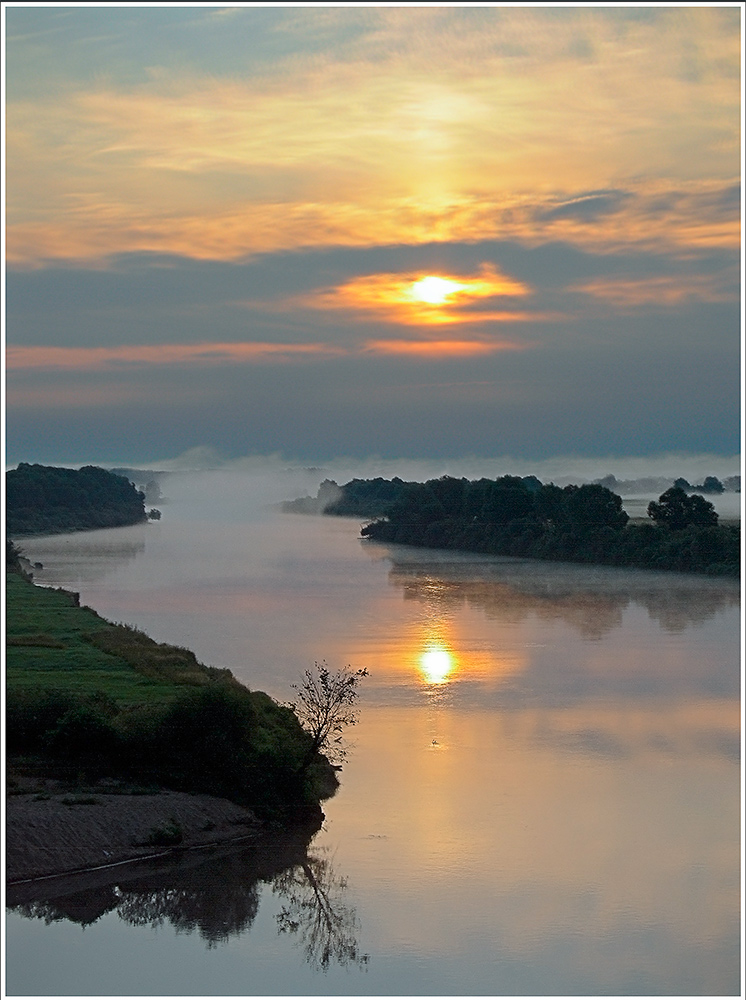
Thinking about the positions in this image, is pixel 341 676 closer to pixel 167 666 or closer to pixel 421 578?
pixel 167 666

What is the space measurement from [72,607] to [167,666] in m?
3.07

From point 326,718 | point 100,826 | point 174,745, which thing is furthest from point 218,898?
point 326,718

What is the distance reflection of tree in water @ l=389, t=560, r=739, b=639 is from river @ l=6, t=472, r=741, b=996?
94 mm

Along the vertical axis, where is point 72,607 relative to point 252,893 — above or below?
above

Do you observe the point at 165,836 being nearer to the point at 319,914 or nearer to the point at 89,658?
the point at 319,914

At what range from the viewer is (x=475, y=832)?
19.5 feet

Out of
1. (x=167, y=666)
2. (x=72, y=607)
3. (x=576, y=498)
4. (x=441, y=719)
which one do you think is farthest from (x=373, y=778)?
(x=576, y=498)

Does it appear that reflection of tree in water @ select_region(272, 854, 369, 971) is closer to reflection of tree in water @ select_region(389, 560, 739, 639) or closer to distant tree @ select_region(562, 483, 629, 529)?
reflection of tree in water @ select_region(389, 560, 739, 639)

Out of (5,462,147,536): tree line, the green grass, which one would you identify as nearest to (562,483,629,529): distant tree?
(5,462,147,536): tree line

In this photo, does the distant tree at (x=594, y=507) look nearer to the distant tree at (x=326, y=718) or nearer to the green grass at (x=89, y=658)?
the green grass at (x=89, y=658)

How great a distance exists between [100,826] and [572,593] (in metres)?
9.25

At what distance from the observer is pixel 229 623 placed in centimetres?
1169

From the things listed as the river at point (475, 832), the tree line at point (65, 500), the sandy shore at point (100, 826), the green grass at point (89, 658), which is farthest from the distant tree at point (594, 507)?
the sandy shore at point (100, 826)

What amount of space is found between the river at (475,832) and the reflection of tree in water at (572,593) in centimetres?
9
